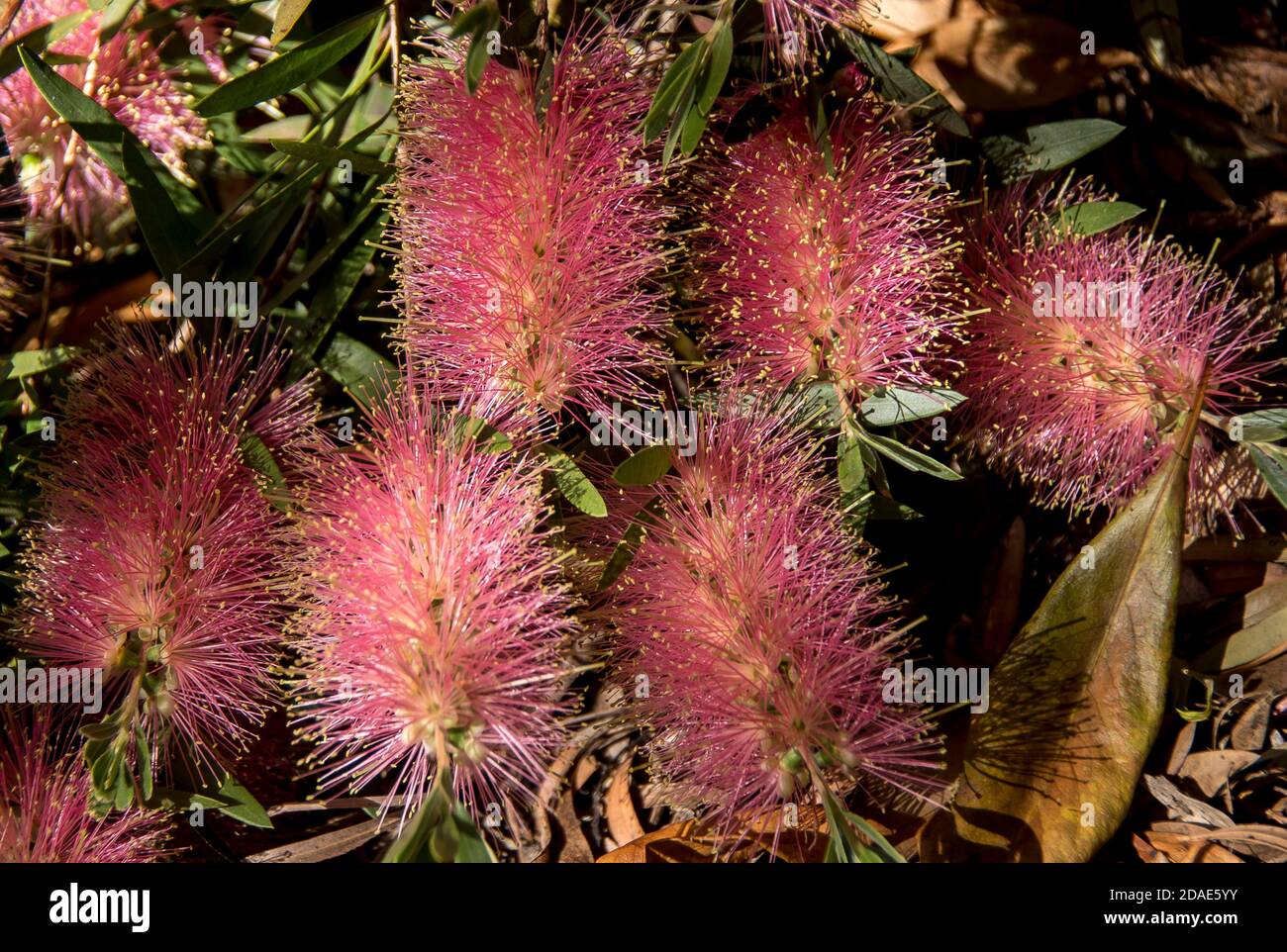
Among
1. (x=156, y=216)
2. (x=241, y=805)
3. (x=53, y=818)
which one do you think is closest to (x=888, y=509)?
(x=241, y=805)

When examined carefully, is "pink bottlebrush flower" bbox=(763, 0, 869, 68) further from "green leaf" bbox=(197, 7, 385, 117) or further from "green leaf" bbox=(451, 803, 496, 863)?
"green leaf" bbox=(451, 803, 496, 863)

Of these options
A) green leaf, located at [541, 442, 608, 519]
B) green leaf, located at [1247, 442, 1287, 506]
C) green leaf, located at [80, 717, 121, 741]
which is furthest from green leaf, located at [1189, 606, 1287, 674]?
green leaf, located at [80, 717, 121, 741]

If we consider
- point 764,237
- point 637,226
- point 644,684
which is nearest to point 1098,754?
point 644,684

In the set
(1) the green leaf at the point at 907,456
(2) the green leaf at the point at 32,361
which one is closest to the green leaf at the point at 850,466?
(1) the green leaf at the point at 907,456

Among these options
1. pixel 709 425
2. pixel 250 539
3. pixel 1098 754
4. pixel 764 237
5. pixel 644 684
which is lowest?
pixel 1098 754

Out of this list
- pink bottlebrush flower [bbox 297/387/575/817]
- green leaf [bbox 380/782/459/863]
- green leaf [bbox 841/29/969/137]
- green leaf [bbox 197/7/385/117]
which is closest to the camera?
green leaf [bbox 380/782/459/863]

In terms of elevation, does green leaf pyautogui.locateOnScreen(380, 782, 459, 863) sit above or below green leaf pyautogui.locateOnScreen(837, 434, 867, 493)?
below

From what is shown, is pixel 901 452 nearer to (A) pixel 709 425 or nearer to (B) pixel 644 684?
(A) pixel 709 425
